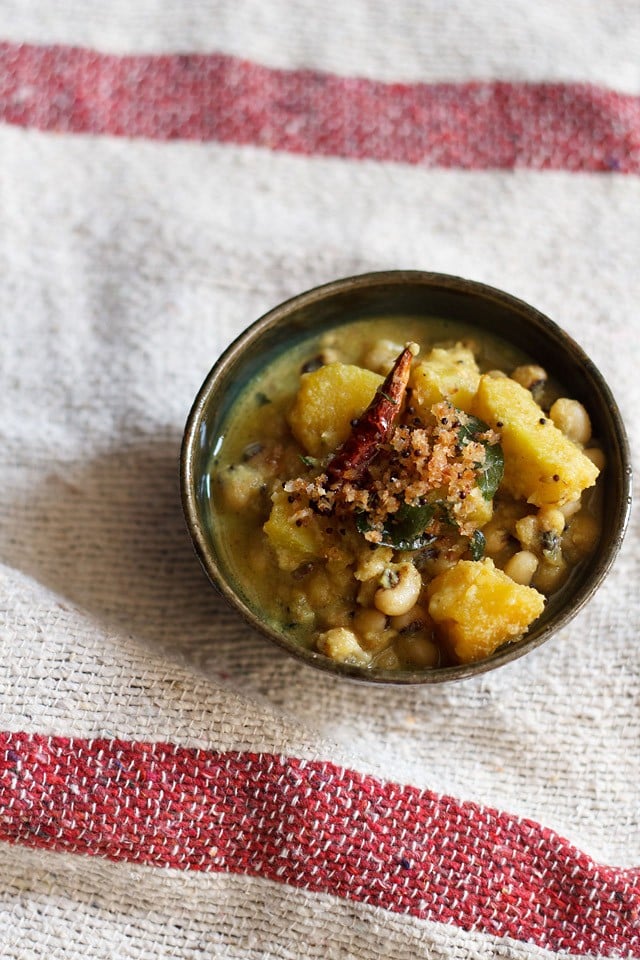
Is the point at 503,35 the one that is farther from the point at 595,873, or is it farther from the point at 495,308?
the point at 595,873

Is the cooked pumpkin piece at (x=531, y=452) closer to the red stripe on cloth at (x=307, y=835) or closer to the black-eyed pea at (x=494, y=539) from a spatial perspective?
the black-eyed pea at (x=494, y=539)

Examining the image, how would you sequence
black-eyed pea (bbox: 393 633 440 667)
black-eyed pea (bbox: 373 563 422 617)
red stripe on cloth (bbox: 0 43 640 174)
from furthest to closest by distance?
red stripe on cloth (bbox: 0 43 640 174) → black-eyed pea (bbox: 393 633 440 667) → black-eyed pea (bbox: 373 563 422 617)

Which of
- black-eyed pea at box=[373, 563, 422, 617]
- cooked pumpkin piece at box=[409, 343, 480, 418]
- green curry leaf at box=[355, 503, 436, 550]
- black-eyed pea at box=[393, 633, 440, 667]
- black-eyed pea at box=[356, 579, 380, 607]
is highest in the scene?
cooked pumpkin piece at box=[409, 343, 480, 418]

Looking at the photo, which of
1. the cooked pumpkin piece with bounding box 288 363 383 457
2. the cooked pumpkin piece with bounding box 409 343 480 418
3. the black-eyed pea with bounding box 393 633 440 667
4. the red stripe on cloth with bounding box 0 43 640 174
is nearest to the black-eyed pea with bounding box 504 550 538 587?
the black-eyed pea with bounding box 393 633 440 667

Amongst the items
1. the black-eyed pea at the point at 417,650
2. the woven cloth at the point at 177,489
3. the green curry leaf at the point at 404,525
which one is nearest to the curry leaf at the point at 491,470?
the green curry leaf at the point at 404,525

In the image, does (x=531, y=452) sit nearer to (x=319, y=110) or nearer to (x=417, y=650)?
(x=417, y=650)

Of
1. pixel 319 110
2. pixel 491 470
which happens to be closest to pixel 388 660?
pixel 491 470

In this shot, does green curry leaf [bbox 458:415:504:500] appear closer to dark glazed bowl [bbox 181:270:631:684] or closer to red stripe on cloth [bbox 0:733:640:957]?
dark glazed bowl [bbox 181:270:631:684]
